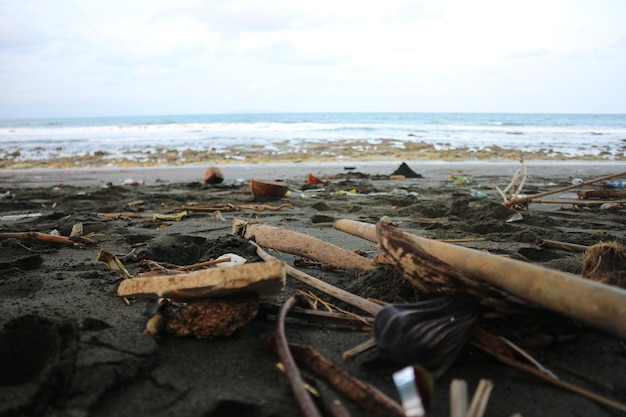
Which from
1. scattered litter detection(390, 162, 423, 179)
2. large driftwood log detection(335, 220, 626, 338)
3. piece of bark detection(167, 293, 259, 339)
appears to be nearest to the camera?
large driftwood log detection(335, 220, 626, 338)

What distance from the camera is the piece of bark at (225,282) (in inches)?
60.5

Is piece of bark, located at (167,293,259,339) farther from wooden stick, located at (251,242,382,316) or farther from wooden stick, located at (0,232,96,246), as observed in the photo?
wooden stick, located at (0,232,96,246)

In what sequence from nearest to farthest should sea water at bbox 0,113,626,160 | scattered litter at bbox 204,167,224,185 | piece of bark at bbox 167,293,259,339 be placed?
piece of bark at bbox 167,293,259,339
scattered litter at bbox 204,167,224,185
sea water at bbox 0,113,626,160

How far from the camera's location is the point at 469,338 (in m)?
1.45

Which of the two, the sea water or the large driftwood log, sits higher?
the large driftwood log

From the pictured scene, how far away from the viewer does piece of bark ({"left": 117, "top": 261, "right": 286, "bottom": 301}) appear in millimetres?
1537

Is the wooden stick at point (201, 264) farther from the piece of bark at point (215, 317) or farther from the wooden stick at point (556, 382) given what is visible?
the wooden stick at point (556, 382)

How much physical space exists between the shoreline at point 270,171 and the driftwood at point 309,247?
5731 mm

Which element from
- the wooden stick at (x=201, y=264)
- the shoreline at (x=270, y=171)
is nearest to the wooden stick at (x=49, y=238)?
the wooden stick at (x=201, y=264)

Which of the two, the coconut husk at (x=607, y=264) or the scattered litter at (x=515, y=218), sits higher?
the coconut husk at (x=607, y=264)

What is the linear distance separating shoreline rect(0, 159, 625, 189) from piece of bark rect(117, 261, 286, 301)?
6.79m

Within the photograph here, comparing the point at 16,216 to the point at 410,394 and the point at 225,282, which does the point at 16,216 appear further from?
the point at 410,394

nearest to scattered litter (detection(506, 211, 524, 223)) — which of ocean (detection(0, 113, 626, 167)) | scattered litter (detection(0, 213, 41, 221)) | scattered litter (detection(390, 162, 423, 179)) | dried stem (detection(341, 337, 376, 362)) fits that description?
dried stem (detection(341, 337, 376, 362))

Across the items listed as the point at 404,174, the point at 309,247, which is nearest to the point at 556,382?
the point at 309,247
